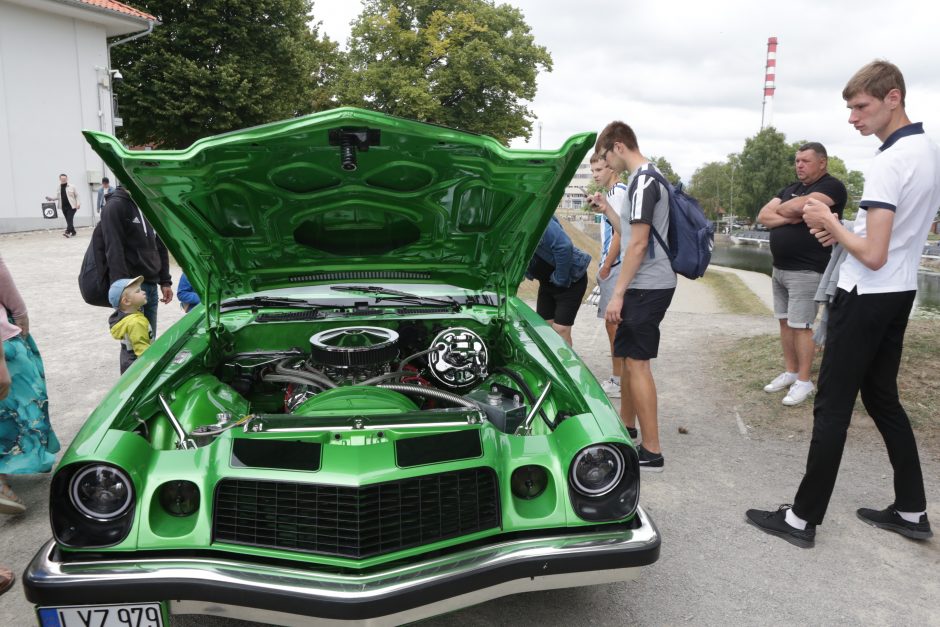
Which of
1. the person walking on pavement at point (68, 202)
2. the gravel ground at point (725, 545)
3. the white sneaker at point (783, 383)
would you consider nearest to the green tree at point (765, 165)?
the person walking on pavement at point (68, 202)

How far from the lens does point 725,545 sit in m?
3.13

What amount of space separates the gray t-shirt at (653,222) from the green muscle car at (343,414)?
74cm

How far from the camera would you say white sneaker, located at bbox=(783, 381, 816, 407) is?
5.17 metres

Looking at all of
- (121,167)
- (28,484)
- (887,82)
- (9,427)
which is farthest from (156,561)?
(887,82)

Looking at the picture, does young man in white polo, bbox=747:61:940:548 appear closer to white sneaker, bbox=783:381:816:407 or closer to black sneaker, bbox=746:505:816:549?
black sneaker, bbox=746:505:816:549

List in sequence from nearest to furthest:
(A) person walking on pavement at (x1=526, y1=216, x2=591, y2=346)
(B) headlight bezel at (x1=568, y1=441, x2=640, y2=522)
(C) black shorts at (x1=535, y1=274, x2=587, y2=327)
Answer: (B) headlight bezel at (x1=568, y1=441, x2=640, y2=522), (A) person walking on pavement at (x1=526, y1=216, x2=591, y2=346), (C) black shorts at (x1=535, y1=274, x2=587, y2=327)

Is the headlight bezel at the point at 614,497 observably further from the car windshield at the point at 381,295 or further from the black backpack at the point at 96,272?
the black backpack at the point at 96,272

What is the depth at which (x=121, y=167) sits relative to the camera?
8.74ft

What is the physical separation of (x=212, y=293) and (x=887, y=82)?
3374 mm

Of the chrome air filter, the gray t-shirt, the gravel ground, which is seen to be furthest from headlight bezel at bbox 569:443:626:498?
the gray t-shirt

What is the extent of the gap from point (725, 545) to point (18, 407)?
373 centimetres

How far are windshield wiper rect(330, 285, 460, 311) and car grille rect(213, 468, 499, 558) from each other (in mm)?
1766

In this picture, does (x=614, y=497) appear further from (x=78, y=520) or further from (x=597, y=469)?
(x=78, y=520)

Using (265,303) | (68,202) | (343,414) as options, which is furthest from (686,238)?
(68,202)
